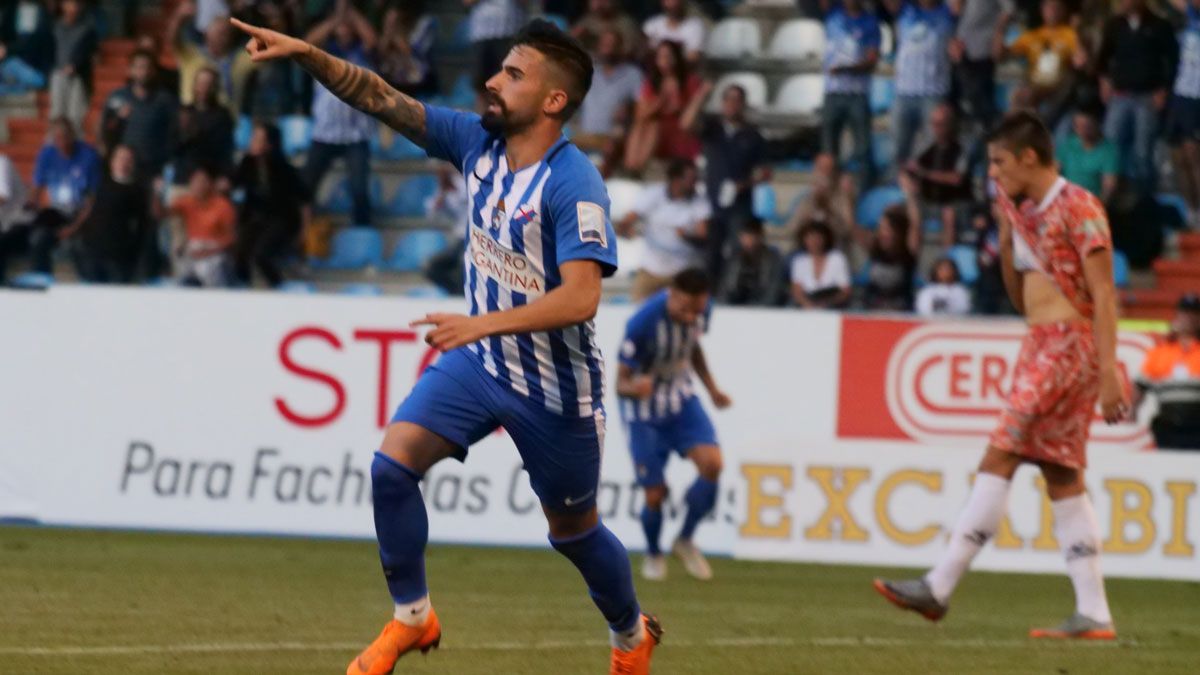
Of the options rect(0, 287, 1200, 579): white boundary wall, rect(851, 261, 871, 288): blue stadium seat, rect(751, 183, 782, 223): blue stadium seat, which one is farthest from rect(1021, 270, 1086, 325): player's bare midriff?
rect(751, 183, 782, 223): blue stadium seat

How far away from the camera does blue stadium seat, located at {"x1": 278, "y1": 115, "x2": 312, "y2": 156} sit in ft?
65.7

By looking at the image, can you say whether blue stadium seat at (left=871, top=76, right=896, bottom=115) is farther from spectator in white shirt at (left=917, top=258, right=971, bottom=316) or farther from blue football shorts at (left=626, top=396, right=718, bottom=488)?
blue football shorts at (left=626, top=396, right=718, bottom=488)

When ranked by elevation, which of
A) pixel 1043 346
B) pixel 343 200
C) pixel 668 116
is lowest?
pixel 343 200

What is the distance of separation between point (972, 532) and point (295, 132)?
12.2 meters

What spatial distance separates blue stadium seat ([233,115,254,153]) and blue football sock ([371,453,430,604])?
13.3m

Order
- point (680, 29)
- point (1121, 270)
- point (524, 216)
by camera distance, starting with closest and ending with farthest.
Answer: point (524, 216)
point (1121, 270)
point (680, 29)

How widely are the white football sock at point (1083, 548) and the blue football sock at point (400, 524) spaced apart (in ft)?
11.8

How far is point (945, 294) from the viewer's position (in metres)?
16.8

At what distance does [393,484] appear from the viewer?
657 cm

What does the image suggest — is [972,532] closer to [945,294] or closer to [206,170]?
[945,294]

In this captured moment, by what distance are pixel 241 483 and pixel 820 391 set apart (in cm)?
400

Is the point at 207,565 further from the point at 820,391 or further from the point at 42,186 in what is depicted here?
the point at 42,186

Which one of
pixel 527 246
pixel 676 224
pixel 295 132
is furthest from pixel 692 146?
pixel 527 246

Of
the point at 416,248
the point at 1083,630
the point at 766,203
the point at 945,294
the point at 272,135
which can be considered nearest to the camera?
the point at 1083,630
